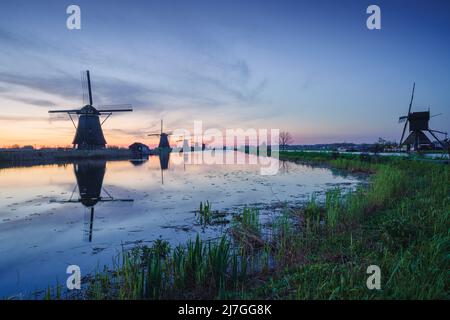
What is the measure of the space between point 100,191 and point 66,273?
1198 cm

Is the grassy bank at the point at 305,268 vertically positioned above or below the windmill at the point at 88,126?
below

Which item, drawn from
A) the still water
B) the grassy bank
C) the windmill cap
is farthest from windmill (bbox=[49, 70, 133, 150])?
the grassy bank

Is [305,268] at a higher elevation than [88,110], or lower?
lower

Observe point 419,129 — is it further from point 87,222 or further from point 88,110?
point 88,110

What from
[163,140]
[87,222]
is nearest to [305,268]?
[87,222]

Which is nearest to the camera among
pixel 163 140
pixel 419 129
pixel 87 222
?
pixel 87 222

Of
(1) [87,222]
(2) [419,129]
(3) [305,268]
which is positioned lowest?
(1) [87,222]

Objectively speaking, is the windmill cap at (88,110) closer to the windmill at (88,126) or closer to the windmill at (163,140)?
the windmill at (88,126)

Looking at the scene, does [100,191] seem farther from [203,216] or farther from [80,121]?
[80,121]

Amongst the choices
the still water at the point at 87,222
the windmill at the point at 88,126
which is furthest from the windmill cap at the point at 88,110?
the still water at the point at 87,222

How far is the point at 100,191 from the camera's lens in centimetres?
1641

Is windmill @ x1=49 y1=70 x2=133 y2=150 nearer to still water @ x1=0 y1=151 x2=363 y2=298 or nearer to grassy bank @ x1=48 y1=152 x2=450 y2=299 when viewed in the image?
still water @ x1=0 y1=151 x2=363 y2=298

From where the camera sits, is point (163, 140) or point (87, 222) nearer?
point (87, 222)
